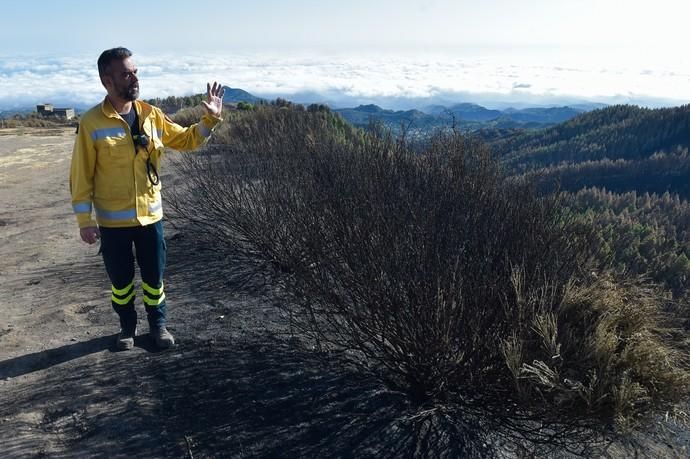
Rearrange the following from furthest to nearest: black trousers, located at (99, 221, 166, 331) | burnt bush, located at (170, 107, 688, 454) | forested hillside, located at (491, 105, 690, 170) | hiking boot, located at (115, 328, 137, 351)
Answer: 1. forested hillside, located at (491, 105, 690, 170)
2. hiking boot, located at (115, 328, 137, 351)
3. black trousers, located at (99, 221, 166, 331)
4. burnt bush, located at (170, 107, 688, 454)

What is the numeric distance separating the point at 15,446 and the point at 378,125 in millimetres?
4404

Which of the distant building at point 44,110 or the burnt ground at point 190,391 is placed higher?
the distant building at point 44,110

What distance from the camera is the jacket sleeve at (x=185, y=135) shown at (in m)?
3.27

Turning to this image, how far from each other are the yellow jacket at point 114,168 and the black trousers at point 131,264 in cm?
10

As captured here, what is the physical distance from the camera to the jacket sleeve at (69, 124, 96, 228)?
9.50 feet

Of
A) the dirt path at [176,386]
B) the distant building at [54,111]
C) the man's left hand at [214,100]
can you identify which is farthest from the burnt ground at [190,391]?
the distant building at [54,111]

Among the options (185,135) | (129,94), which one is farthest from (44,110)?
(129,94)

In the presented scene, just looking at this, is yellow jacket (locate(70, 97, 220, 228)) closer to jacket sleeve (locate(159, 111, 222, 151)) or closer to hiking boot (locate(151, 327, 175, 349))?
jacket sleeve (locate(159, 111, 222, 151))

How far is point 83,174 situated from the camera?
115 inches

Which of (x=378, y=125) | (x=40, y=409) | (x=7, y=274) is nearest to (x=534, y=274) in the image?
(x=40, y=409)

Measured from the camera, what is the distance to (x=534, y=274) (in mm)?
2543

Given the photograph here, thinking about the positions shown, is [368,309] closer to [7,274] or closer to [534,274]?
[534,274]

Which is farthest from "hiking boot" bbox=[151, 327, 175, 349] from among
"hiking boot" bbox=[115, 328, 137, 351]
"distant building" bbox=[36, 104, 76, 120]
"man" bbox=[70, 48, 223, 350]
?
"distant building" bbox=[36, 104, 76, 120]

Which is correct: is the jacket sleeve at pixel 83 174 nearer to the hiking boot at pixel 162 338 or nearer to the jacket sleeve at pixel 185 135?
the jacket sleeve at pixel 185 135
